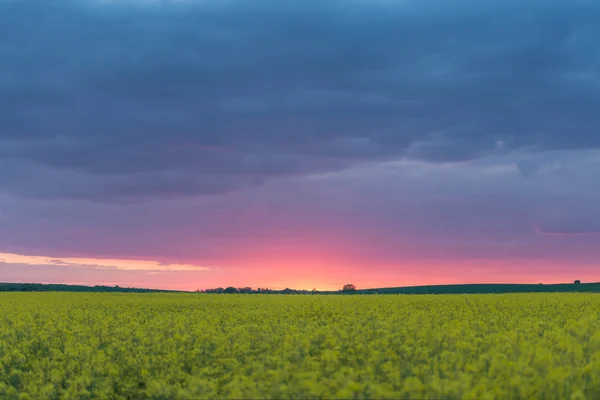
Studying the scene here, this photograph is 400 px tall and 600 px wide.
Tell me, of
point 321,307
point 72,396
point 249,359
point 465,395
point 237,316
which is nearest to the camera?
point 465,395

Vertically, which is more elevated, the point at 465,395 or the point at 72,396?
the point at 465,395

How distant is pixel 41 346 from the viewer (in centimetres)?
2058

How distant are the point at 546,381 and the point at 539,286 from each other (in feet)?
281

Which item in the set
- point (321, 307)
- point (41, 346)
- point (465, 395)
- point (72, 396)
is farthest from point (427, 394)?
point (321, 307)

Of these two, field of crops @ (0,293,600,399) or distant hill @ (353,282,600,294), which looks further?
distant hill @ (353,282,600,294)

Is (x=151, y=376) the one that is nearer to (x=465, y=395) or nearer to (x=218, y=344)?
(x=218, y=344)

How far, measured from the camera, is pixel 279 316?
2598 centimetres

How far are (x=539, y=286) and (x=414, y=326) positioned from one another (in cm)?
8095

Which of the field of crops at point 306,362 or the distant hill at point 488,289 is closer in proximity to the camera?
the field of crops at point 306,362

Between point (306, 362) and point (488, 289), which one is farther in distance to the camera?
point (488, 289)

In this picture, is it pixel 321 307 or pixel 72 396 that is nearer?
pixel 72 396

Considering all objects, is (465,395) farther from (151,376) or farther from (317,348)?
(151,376)

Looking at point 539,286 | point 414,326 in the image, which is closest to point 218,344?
point 414,326

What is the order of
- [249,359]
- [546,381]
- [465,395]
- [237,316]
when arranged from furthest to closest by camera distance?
[237,316], [249,359], [546,381], [465,395]
